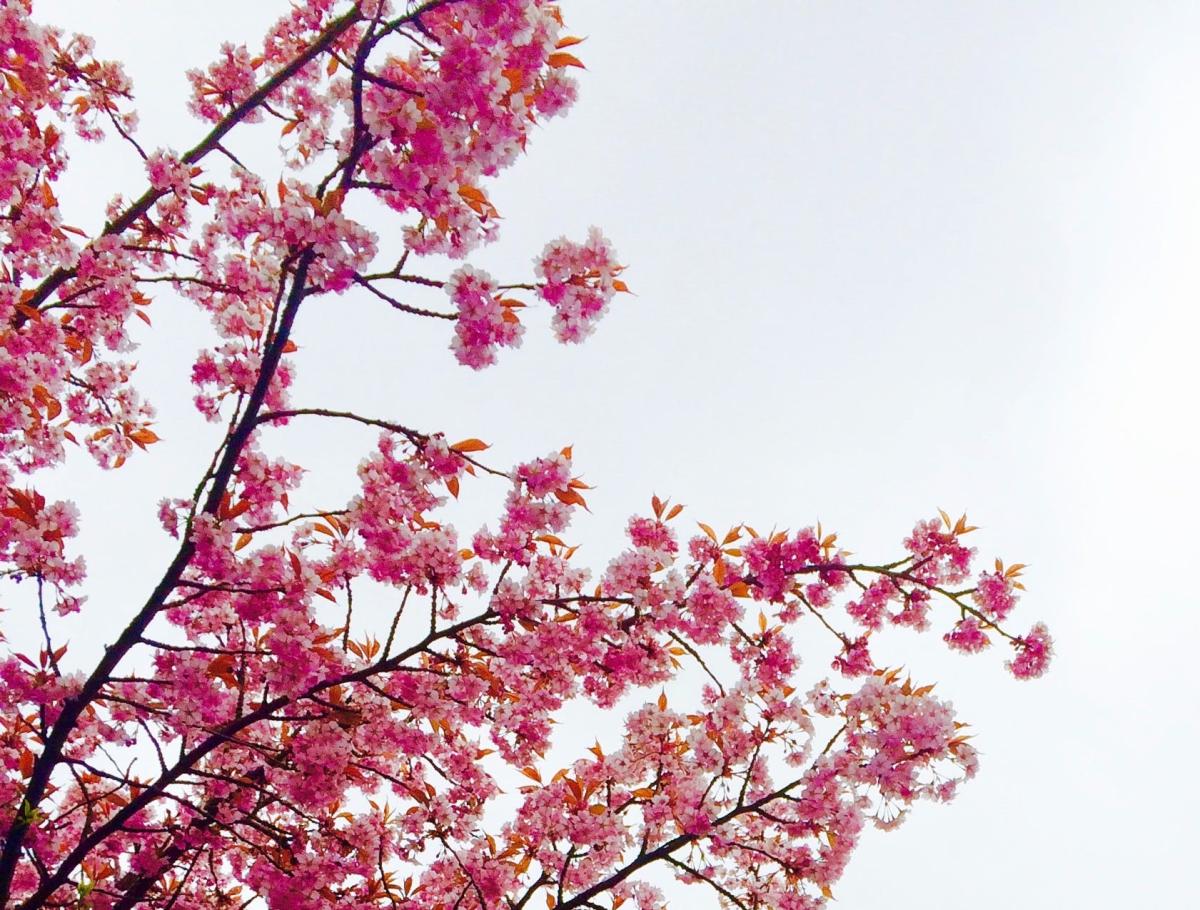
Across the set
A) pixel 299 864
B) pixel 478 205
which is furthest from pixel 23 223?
pixel 299 864

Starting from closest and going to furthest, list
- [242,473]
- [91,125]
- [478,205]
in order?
[478,205] → [242,473] → [91,125]

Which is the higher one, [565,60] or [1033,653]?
[565,60]

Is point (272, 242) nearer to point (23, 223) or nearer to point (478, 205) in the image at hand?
point (478, 205)

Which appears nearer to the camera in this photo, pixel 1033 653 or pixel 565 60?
pixel 565 60

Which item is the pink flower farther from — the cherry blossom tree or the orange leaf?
the orange leaf

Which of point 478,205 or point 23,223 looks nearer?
point 478,205

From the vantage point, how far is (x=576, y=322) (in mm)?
4031

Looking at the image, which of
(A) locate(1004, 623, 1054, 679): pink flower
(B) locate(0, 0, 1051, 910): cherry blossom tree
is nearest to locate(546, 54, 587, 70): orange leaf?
(B) locate(0, 0, 1051, 910): cherry blossom tree

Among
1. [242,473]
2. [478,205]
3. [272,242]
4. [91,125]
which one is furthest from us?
[91,125]

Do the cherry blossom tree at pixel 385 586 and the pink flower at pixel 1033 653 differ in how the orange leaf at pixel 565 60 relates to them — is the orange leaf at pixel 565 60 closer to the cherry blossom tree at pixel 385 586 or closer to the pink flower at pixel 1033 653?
the cherry blossom tree at pixel 385 586

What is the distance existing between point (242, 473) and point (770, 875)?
445 centimetres

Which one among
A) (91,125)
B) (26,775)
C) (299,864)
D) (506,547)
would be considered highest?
(91,125)

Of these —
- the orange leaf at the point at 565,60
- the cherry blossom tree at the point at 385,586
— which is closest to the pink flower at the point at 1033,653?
the cherry blossom tree at the point at 385,586

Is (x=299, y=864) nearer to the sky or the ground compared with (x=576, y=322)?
nearer to the ground
